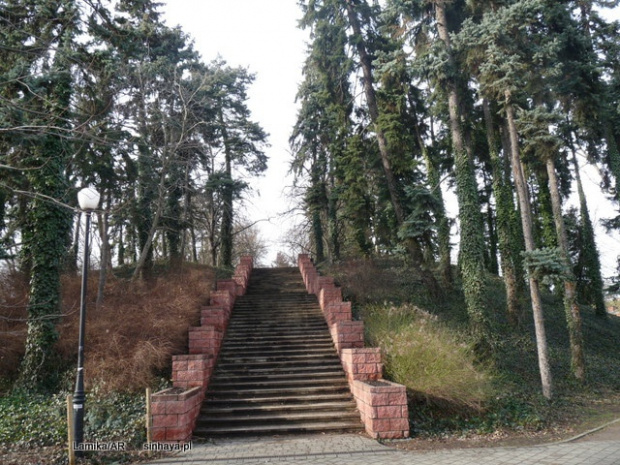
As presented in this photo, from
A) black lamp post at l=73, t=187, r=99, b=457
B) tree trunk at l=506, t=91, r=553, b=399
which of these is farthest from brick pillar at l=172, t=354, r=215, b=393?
tree trunk at l=506, t=91, r=553, b=399

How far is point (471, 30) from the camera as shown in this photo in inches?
519

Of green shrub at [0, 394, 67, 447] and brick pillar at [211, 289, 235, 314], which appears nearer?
green shrub at [0, 394, 67, 447]

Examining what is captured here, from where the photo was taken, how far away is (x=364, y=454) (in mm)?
6609

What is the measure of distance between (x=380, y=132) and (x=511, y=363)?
10309 millimetres

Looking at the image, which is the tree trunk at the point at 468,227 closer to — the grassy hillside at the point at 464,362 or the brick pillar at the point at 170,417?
the grassy hillside at the point at 464,362

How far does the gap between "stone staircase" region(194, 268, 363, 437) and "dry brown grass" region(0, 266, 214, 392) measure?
4.39 feet

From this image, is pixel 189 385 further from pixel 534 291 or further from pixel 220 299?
pixel 534 291

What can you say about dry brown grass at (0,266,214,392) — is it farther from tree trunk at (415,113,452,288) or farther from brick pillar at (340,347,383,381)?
tree trunk at (415,113,452,288)

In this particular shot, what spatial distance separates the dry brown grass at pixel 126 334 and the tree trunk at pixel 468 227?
338 inches

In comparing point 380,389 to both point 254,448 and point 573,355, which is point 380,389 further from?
point 573,355

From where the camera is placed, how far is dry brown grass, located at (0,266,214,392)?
8.77 m

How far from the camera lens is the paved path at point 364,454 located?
6.21 meters

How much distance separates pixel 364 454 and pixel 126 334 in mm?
6357

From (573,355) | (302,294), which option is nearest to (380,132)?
(302,294)
